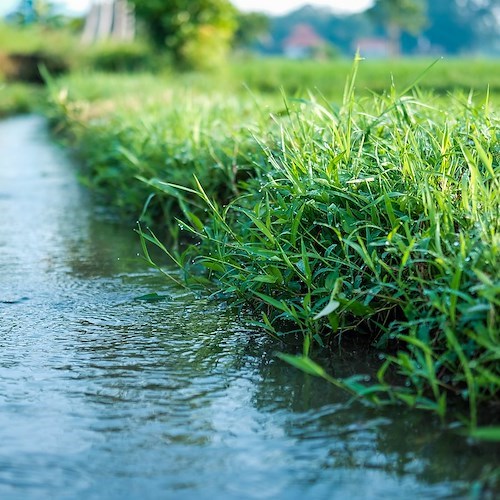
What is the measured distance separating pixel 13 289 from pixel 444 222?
1.64 meters

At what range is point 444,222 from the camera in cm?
226

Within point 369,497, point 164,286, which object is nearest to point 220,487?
point 369,497

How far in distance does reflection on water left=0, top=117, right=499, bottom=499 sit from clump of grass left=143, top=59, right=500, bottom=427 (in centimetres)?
10

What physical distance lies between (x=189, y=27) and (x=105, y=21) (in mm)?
11305

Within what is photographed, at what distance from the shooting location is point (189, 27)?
18.4 m

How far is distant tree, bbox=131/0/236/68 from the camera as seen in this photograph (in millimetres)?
18156

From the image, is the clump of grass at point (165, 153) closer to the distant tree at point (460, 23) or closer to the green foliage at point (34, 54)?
the green foliage at point (34, 54)

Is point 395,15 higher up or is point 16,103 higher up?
point 395,15

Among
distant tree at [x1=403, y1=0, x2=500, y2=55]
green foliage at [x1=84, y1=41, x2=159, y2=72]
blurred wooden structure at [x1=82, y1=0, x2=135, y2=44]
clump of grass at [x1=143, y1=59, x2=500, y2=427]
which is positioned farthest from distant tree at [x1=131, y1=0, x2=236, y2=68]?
distant tree at [x1=403, y1=0, x2=500, y2=55]

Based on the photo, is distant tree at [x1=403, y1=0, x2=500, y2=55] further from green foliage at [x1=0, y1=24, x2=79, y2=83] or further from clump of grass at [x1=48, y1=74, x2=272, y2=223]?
clump of grass at [x1=48, y1=74, x2=272, y2=223]

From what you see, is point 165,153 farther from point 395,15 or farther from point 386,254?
point 395,15

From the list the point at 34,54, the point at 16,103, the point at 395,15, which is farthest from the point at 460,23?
the point at 16,103

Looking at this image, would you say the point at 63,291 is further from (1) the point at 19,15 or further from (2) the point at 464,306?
(1) the point at 19,15

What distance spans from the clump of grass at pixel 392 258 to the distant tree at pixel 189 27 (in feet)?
51.4
